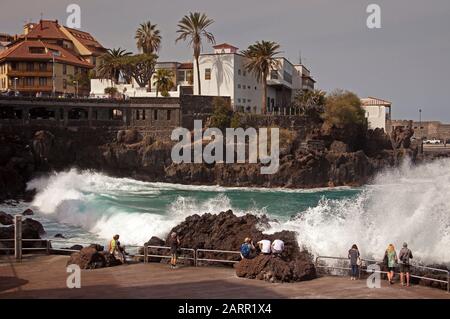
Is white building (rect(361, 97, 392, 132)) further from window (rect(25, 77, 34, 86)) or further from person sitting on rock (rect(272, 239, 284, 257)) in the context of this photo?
person sitting on rock (rect(272, 239, 284, 257))

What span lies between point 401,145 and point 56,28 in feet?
210

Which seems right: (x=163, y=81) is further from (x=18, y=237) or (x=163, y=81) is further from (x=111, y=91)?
(x=18, y=237)

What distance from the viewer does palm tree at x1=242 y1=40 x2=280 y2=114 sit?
7550cm

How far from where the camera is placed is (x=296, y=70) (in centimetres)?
9781

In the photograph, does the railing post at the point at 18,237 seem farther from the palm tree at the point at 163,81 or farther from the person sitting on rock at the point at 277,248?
the palm tree at the point at 163,81

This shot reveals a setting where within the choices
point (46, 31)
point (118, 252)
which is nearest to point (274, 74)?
point (46, 31)

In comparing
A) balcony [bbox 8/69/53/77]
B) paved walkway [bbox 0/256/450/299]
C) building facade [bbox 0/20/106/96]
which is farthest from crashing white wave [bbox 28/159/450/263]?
balcony [bbox 8/69/53/77]

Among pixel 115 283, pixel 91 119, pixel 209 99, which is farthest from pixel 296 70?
pixel 115 283

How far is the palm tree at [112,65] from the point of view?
266ft

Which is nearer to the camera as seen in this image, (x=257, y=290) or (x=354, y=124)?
(x=257, y=290)

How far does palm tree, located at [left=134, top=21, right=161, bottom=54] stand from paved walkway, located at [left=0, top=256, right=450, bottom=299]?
70818 millimetres

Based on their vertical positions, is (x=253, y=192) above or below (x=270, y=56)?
below

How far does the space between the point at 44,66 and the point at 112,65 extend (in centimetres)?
1254
